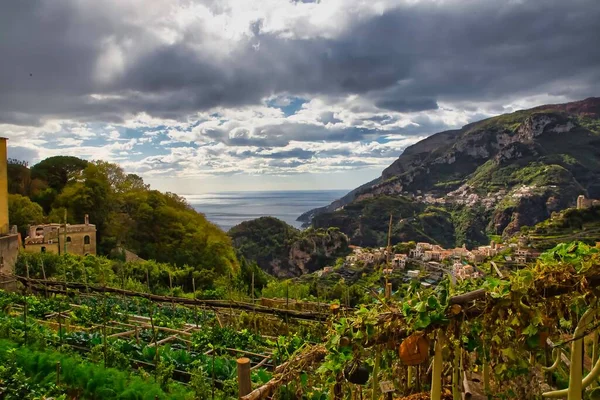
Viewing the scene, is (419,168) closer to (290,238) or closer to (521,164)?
(521,164)

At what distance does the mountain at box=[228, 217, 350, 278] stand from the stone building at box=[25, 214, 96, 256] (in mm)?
36787

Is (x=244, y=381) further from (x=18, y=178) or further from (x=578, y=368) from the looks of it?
(x=18, y=178)

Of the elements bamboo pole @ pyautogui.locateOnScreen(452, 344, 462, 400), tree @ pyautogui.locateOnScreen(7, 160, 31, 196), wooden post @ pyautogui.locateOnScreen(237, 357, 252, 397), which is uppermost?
tree @ pyautogui.locateOnScreen(7, 160, 31, 196)

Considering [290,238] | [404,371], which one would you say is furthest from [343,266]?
[404,371]

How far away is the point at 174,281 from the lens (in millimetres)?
20969

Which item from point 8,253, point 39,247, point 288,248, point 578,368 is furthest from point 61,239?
point 288,248

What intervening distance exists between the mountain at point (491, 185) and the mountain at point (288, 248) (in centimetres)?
1258

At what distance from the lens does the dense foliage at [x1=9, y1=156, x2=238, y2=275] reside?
92.7 feet

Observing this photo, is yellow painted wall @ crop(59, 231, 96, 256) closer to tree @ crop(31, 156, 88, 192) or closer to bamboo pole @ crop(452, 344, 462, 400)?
Result: tree @ crop(31, 156, 88, 192)

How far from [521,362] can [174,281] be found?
820 inches

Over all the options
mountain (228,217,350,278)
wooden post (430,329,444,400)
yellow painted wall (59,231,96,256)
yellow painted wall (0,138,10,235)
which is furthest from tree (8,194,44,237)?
mountain (228,217,350,278)

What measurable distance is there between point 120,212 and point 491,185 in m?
87.7

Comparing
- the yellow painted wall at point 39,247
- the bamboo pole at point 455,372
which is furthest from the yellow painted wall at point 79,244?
the bamboo pole at point 455,372

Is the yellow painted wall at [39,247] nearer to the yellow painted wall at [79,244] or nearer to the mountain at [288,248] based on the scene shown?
the yellow painted wall at [79,244]
